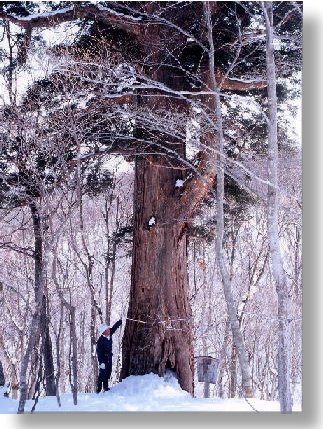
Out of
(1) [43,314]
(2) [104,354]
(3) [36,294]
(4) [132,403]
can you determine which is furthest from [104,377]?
(3) [36,294]

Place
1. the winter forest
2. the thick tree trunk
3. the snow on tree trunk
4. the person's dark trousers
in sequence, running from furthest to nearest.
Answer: the thick tree trunk < the person's dark trousers < the winter forest < the snow on tree trunk

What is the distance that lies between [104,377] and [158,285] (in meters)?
0.89

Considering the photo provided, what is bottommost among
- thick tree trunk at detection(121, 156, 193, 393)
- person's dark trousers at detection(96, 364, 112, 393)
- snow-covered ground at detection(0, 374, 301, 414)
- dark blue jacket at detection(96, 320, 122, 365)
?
snow-covered ground at detection(0, 374, 301, 414)

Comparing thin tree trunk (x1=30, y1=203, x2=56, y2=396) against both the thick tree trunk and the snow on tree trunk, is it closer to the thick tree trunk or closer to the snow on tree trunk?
the thick tree trunk

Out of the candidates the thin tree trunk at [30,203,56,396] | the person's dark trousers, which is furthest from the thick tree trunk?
the thin tree trunk at [30,203,56,396]

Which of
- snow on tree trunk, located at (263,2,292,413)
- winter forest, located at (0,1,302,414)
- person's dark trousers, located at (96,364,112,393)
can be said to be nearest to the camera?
snow on tree trunk, located at (263,2,292,413)

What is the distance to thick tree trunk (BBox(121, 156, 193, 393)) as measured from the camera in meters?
5.22

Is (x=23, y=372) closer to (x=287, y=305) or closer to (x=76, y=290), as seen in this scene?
(x=76, y=290)

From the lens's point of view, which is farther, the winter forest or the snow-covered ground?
the winter forest

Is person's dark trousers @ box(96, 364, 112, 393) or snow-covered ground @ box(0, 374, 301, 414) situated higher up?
person's dark trousers @ box(96, 364, 112, 393)

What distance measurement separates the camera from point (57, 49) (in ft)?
16.5

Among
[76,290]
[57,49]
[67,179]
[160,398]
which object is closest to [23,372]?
[76,290]

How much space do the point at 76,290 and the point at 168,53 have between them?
6.32 feet

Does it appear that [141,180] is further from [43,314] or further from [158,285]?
[43,314]
